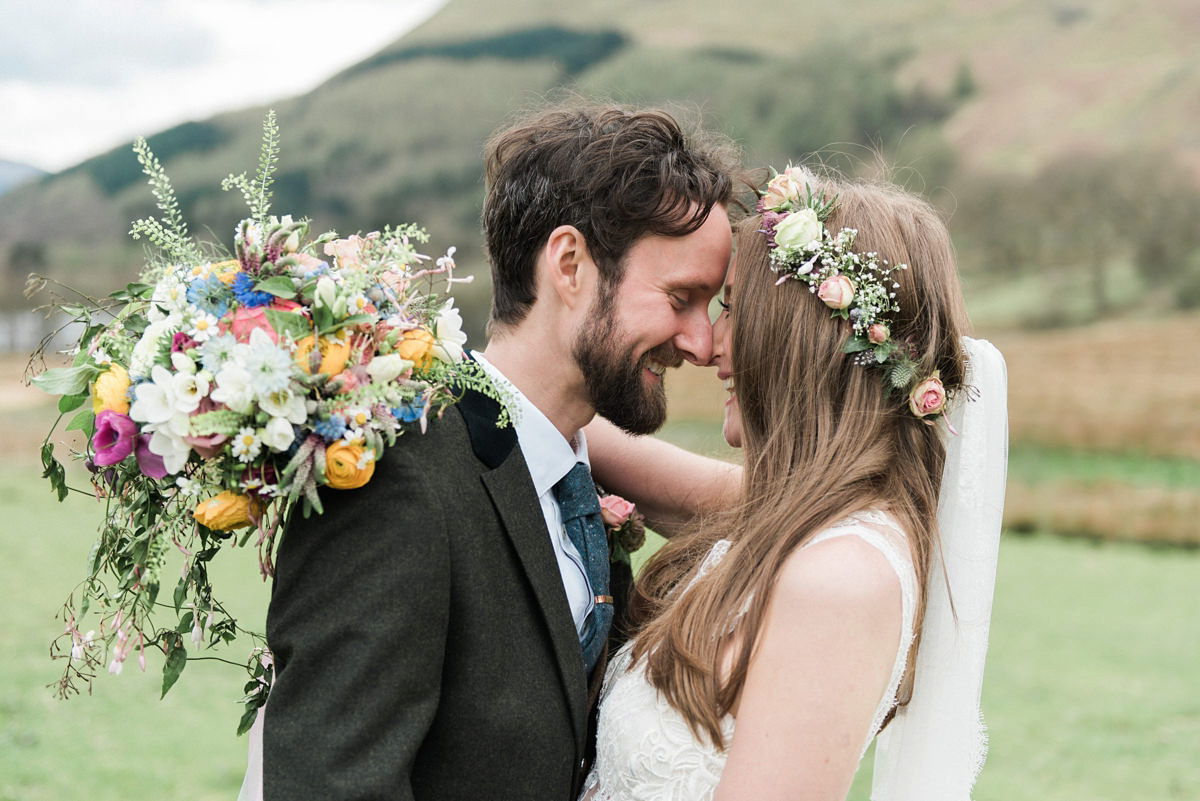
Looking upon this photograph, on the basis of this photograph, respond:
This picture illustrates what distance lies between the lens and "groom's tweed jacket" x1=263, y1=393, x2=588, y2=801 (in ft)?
7.00

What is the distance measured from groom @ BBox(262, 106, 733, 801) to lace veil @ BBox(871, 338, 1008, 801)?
0.80 metres

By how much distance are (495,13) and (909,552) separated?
1977 inches

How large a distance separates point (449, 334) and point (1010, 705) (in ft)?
28.3

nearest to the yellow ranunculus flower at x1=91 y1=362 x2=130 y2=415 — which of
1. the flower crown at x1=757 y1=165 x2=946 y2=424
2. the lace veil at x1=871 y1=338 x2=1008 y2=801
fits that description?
the flower crown at x1=757 y1=165 x2=946 y2=424

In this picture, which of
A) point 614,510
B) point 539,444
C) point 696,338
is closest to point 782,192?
point 696,338

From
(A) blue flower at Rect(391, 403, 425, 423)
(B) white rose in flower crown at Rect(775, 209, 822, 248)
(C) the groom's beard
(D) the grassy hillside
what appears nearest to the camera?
(A) blue flower at Rect(391, 403, 425, 423)

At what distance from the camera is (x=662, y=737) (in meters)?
2.72

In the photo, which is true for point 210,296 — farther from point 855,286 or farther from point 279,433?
point 855,286

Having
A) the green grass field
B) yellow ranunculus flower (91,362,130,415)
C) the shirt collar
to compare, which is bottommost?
the green grass field

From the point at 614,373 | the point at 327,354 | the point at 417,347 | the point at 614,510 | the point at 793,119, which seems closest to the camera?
the point at 327,354

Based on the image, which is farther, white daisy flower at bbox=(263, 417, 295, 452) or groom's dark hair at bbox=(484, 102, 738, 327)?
groom's dark hair at bbox=(484, 102, 738, 327)

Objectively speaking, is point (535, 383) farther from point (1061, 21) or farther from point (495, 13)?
point (495, 13)

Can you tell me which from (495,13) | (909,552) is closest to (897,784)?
(909,552)

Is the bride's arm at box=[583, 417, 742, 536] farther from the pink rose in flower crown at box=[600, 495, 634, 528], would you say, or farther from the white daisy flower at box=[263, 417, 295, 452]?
the white daisy flower at box=[263, 417, 295, 452]
